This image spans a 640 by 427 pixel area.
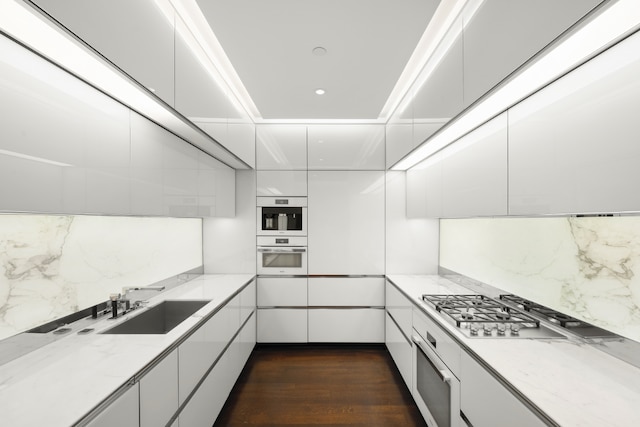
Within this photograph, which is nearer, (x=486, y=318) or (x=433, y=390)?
(x=486, y=318)

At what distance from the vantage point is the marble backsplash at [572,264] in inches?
54.9

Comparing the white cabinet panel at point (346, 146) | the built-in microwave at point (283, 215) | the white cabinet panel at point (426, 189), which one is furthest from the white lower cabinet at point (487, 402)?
the white cabinet panel at point (346, 146)

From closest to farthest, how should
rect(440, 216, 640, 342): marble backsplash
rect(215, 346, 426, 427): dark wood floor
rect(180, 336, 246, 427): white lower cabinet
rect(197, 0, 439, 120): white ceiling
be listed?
rect(440, 216, 640, 342): marble backsplash < rect(197, 0, 439, 120): white ceiling < rect(180, 336, 246, 427): white lower cabinet < rect(215, 346, 426, 427): dark wood floor

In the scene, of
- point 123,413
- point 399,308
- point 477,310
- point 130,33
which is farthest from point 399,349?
point 130,33

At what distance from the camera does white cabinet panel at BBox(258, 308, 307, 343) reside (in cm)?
350

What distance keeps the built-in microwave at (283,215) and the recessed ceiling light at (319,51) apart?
1793 millimetres

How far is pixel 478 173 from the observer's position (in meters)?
1.83

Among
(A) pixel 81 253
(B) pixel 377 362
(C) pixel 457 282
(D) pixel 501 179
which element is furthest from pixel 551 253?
(A) pixel 81 253

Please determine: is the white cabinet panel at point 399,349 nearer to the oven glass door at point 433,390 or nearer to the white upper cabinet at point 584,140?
the oven glass door at point 433,390

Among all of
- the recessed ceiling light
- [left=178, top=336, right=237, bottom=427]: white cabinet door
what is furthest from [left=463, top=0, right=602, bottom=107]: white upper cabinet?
[left=178, top=336, right=237, bottom=427]: white cabinet door

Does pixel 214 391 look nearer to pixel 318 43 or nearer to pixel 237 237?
pixel 237 237

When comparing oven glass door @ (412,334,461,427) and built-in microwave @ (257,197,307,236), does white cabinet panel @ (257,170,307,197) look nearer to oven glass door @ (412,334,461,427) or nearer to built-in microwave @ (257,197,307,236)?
built-in microwave @ (257,197,307,236)

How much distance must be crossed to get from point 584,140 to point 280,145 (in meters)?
2.83

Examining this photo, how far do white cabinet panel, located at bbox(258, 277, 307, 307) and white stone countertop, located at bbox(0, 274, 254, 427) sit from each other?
1.65m
